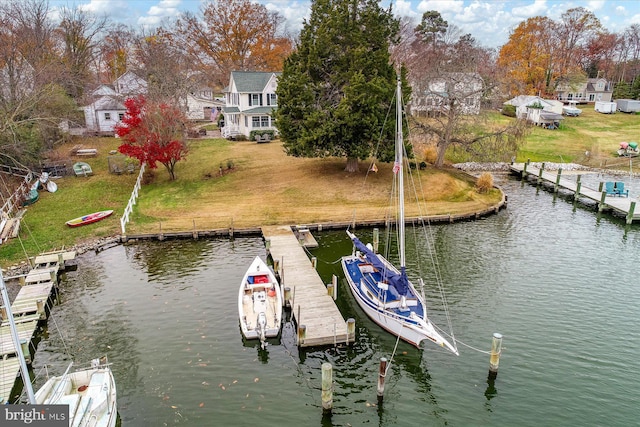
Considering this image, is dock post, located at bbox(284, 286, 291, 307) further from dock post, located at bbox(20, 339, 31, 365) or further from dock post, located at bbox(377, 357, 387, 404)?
dock post, located at bbox(20, 339, 31, 365)

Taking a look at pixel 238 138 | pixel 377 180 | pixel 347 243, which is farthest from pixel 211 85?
pixel 347 243

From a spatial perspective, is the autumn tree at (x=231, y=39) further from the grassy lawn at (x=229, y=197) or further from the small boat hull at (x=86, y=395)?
the small boat hull at (x=86, y=395)

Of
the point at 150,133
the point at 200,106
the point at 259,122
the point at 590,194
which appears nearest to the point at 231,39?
the point at 200,106

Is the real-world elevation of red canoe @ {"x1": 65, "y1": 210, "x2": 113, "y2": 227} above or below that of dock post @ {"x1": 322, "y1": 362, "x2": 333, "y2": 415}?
above

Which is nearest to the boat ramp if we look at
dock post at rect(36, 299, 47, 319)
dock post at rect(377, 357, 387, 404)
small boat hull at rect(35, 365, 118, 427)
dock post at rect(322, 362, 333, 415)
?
dock post at rect(36, 299, 47, 319)

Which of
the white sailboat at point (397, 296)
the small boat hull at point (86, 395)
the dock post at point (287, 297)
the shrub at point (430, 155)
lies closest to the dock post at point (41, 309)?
the small boat hull at point (86, 395)

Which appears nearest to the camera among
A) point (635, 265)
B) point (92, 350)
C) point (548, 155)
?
point (92, 350)

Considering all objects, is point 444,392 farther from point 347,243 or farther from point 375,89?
point 375,89
